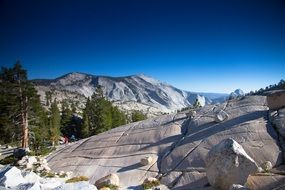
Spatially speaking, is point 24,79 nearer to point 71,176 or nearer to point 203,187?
point 71,176

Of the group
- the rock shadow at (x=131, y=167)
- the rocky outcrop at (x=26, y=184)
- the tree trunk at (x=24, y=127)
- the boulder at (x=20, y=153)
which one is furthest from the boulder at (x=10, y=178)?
the tree trunk at (x=24, y=127)

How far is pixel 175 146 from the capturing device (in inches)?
955

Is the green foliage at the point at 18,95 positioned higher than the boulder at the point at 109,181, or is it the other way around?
the green foliage at the point at 18,95

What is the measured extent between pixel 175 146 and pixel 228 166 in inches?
321

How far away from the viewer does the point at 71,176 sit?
25.0m

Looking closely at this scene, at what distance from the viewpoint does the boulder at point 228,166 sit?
637 inches

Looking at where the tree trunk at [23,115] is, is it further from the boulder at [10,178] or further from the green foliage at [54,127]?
the boulder at [10,178]

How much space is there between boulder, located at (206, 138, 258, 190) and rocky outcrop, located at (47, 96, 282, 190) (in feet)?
6.05

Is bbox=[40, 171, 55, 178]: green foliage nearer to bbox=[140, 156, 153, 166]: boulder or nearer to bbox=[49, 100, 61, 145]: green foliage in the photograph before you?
bbox=[140, 156, 153, 166]: boulder

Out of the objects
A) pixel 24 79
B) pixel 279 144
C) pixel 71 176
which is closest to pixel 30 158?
pixel 71 176

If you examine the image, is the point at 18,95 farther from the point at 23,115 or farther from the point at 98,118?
the point at 98,118

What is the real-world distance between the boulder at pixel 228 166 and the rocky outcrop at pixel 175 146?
1.84 meters

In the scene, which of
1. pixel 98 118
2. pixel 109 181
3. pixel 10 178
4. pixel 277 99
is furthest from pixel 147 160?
pixel 98 118

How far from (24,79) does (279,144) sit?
3905 centimetres
